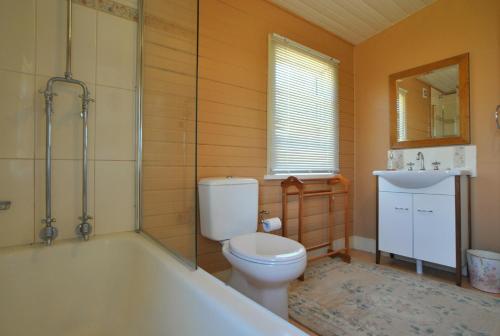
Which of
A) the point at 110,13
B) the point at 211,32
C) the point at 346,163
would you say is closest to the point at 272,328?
the point at 110,13

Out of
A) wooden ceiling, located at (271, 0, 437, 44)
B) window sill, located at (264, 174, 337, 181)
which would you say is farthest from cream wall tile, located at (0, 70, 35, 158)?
wooden ceiling, located at (271, 0, 437, 44)

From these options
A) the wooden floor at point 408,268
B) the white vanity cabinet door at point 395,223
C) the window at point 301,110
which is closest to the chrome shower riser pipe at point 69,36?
the window at point 301,110

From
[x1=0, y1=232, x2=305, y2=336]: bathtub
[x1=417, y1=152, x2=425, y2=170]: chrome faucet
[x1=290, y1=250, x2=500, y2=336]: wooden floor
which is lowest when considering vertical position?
[x1=290, y1=250, x2=500, y2=336]: wooden floor

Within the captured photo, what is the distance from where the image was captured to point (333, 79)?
282 centimetres

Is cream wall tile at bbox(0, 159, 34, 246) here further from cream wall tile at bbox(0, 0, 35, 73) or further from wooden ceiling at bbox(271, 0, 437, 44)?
wooden ceiling at bbox(271, 0, 437, 44)

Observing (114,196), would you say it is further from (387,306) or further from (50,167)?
(387,306)

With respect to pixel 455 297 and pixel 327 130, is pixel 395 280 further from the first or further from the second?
pixel 327 130

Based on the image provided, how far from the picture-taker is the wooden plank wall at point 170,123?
116cm

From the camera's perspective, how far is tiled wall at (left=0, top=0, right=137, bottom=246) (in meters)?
1.25

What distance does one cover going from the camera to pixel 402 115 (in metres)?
2.64

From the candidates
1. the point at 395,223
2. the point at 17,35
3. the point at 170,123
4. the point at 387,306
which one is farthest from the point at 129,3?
the point at 395,223

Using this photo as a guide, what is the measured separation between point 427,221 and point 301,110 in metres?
1.44

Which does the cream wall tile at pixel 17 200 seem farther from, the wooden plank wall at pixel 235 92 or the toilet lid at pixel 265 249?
the toilet lid at pixel 265 249

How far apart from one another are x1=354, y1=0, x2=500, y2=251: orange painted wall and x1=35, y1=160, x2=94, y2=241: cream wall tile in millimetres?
2712
